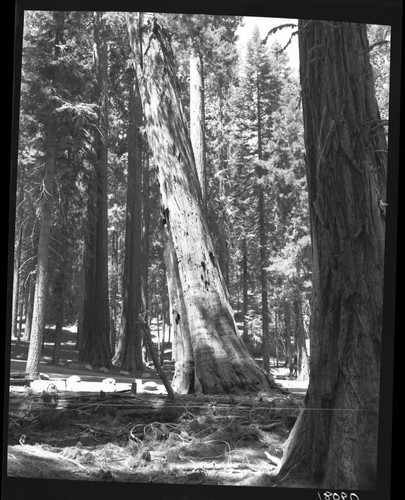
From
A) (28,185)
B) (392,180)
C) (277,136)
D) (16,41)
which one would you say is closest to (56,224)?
(28,185)

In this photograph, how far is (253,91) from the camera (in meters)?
4.38

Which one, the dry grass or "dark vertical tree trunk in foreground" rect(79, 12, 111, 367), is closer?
the dry grass

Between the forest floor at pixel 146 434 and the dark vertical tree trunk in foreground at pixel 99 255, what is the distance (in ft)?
0.53

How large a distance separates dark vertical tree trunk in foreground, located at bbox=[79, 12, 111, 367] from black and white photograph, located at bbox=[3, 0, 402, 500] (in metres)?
0.01

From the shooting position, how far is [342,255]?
4.14 m

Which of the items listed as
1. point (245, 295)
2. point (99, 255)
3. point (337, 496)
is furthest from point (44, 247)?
point (337, 496)

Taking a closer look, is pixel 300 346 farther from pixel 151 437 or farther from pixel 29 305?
pixel 29 305

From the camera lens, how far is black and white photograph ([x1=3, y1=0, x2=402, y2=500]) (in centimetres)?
411

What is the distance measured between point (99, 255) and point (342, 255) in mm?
1603

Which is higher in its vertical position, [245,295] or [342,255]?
[342,255]

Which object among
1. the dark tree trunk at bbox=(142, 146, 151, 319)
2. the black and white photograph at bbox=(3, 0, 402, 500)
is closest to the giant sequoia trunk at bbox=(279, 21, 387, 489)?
the black and white photograph at bbox=(3, 0, 402, 500)

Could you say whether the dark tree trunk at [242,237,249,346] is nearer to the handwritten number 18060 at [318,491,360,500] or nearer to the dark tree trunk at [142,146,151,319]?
the dark tree trunk at [142,146,151,319]

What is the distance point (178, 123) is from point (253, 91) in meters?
0.56

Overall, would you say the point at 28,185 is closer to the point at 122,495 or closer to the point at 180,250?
the point at 180,250
